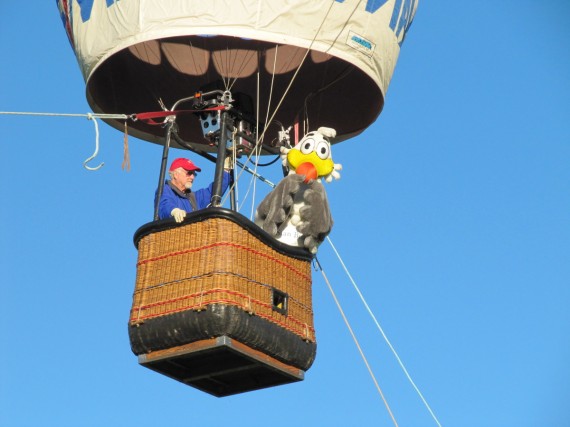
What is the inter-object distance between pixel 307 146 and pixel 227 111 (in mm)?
858

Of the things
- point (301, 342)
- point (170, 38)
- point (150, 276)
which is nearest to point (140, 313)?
point (150, 276)

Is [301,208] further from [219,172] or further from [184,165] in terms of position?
[184,165]

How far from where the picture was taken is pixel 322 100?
45.4 feet

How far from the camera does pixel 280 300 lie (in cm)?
1205

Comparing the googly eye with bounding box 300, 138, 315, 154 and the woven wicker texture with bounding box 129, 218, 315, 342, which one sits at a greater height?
the googly eye with bounding box 300, 138, 315, 154

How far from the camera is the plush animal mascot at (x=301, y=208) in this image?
40.0 ft

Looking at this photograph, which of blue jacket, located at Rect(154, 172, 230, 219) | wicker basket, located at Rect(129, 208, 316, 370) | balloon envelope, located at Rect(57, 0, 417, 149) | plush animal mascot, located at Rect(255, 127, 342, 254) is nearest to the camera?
wicker basket, located at Rect(129, 208, 316, 370)

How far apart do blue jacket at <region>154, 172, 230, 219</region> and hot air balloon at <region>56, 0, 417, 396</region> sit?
197mm

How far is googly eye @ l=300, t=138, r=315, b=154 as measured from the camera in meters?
12.5

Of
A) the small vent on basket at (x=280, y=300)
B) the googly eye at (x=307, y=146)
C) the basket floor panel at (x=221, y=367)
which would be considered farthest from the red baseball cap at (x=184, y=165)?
the basket floor panel at (x=221, y=367)

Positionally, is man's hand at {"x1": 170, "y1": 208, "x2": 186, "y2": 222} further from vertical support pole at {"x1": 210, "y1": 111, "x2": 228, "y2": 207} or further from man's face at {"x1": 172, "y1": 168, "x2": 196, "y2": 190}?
man's face at {"x1": 172, "y1": 168, "x2": 196, "y2": 190}

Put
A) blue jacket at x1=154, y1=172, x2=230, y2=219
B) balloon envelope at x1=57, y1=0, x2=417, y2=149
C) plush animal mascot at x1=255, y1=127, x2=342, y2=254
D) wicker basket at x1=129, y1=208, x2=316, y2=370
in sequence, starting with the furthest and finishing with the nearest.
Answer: balloon envelope at x1=57, y1=0, x2=417, y2=149, blue jacket at x1=154, y1=172, x2=230, y2=219, plush animal mascot at x1=255, y1=127, x2=342, y2=254, wicker basket at x1=129, y1=208, x2=316, y2=370

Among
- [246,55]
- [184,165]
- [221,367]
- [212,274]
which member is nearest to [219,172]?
[184,165]

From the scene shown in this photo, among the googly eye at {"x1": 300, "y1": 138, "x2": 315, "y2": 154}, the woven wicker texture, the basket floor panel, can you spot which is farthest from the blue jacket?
the basket floor panel
